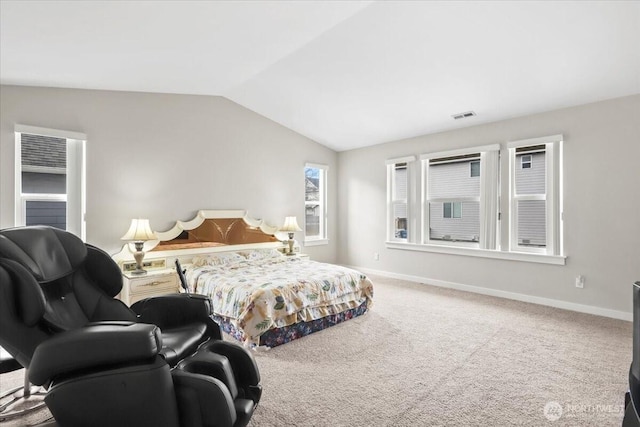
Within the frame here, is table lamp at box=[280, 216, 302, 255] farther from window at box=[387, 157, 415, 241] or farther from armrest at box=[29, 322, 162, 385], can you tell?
armrest at box=[29, 322, 162, 385]

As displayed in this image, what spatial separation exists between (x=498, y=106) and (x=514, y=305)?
2.49m

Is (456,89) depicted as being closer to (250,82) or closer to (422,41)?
(422,41)

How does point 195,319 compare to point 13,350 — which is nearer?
point 13,350

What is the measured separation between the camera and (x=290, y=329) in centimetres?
315

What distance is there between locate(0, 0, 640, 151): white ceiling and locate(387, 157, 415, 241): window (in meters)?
1.30

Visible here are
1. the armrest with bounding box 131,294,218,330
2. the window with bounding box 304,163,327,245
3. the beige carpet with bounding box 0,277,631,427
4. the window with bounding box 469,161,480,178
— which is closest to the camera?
the beige carpet with bounding box 0,277,631,427

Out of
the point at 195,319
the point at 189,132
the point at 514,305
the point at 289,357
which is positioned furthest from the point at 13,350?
the point at 514,305

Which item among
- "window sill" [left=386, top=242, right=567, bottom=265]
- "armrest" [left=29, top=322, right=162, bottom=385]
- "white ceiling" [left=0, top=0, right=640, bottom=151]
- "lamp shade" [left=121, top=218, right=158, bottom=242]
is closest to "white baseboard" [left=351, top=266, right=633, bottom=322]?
"window sill" [left=386, top=242, right=567, bottom=265]

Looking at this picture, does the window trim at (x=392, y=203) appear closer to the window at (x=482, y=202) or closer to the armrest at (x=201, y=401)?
the window at (x=482, y=202)

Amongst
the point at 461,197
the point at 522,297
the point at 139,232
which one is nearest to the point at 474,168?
the point at 461,197

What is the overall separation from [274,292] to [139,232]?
1862 mm

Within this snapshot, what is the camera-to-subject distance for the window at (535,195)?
4.10 meters

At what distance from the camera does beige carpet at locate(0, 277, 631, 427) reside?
199 cm

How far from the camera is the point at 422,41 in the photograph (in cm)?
325
